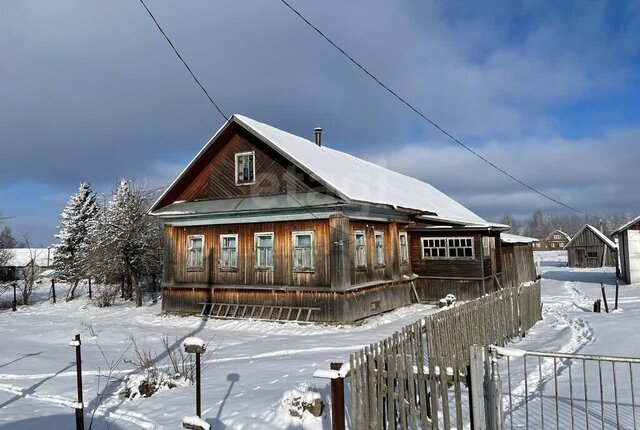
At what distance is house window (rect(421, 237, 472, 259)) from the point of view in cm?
1961

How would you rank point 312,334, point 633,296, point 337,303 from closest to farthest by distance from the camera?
point 312,334 → point 337,303 → point 633,296

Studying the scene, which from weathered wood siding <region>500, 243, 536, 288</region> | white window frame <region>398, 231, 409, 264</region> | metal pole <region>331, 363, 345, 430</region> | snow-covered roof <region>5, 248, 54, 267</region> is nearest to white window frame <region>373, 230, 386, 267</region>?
white window frame <region>398, 231, 409, 264</region>

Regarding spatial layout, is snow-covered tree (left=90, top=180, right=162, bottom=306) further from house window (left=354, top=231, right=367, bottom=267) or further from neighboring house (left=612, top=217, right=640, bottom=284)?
neighboring house (left=612, top=217, right=640, bottom=284)

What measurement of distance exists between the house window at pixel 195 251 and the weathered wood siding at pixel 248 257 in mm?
163

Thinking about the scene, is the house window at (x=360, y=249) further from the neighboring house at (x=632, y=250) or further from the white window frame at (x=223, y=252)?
the neighboring house at (x=632, y=250)

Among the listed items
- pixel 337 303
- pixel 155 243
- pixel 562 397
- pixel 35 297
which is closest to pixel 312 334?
pixel 337 303

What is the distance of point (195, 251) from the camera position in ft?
58.4

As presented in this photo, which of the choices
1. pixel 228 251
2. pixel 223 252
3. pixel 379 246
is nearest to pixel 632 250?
pixel 379 246

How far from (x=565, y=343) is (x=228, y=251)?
11.3 meters

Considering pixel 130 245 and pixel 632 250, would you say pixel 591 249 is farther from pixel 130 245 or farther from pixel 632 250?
pixel 130 245

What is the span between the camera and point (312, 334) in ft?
44.9

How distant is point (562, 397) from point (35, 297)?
3436 centimetres

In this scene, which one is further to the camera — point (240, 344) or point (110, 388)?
point (240, 344)

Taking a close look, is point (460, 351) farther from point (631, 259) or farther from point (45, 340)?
point (631, 259)
